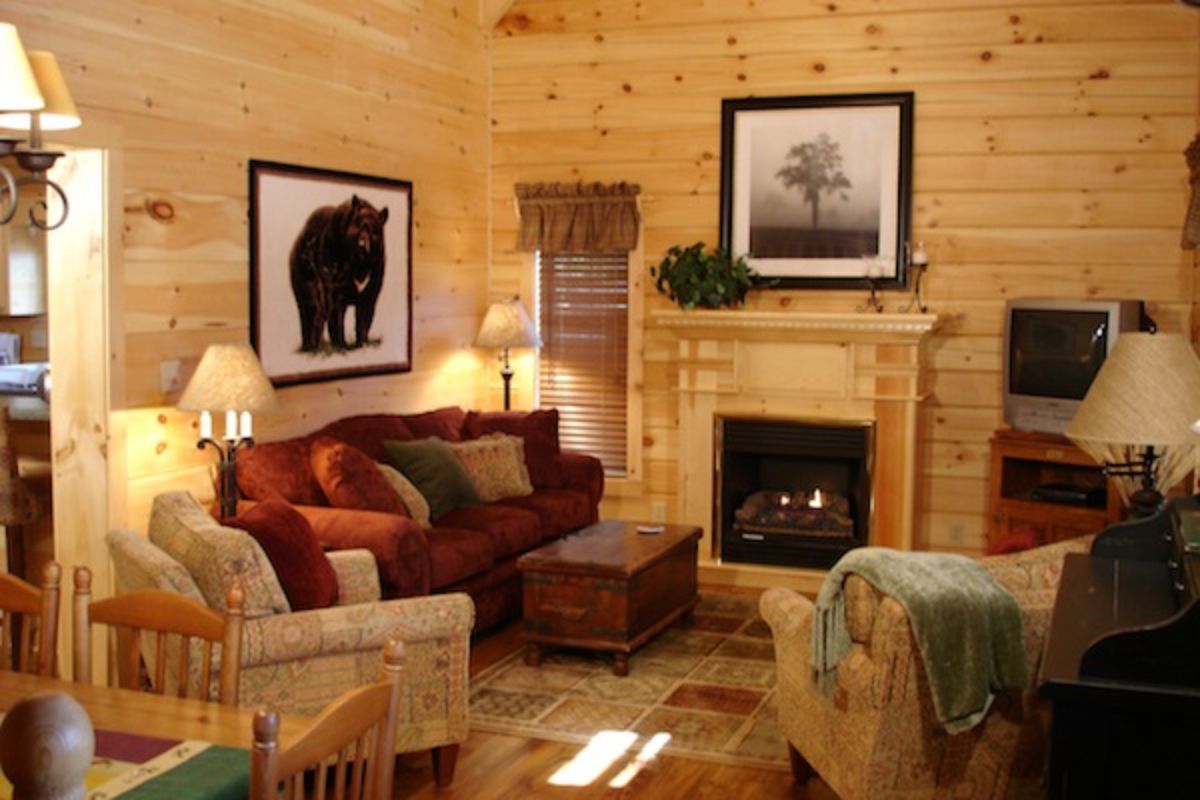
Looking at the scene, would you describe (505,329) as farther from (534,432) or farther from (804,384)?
(804,384)

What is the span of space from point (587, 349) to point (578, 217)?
778 millimetres

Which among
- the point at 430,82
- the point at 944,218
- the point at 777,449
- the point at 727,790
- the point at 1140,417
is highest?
the point at 430,82

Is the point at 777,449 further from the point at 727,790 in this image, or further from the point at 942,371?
the point at 727,790

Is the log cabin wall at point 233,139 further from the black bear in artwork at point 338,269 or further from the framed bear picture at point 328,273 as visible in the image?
the black bear in artwork at point 338,269

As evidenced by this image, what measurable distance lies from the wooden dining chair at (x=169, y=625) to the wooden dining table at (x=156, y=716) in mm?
59

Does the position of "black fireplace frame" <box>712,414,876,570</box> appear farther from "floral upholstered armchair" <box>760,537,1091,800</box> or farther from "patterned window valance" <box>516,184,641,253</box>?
"floral upholstered armchair" <box>760,537,1091,800</box>

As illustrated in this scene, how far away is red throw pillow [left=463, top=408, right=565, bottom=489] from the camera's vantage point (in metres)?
7.16

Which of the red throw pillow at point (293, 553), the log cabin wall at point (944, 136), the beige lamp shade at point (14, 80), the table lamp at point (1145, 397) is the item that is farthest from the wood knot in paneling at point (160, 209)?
the table lamp at point (1145, 397)

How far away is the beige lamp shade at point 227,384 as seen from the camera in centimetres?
505

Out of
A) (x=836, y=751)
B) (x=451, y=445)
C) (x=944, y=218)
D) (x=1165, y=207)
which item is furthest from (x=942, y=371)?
(x=836, y=751)

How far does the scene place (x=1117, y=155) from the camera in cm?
691

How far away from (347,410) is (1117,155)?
408cm

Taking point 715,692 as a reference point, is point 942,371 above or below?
above

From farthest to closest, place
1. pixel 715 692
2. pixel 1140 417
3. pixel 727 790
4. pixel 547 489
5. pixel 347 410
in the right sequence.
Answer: pixel 547 489 → pixel 347 410 → pixel 715 692 → pixel 727 790 → pixel 1140 417
